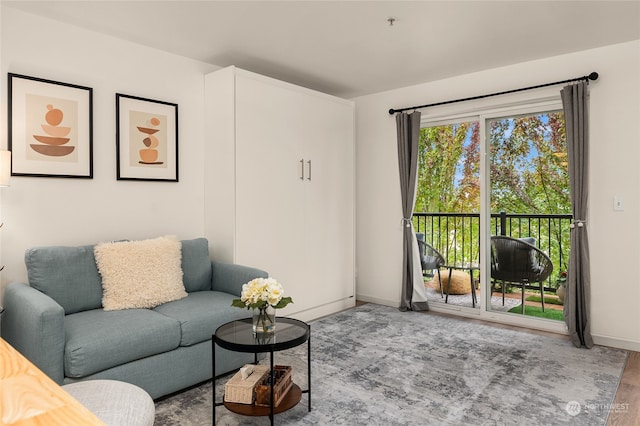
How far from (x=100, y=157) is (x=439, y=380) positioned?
116 inches

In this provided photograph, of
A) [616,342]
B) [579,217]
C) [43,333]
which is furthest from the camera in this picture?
[579,217]

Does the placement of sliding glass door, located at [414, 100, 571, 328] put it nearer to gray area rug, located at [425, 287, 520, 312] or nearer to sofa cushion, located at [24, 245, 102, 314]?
gray area rug, located at [425, 287, 520, 312]

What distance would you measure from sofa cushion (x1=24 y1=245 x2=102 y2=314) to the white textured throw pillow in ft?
0.21

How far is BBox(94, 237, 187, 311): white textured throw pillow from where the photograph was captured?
2.82 metres

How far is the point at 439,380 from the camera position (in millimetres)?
2824

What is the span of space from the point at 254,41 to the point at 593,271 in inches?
135

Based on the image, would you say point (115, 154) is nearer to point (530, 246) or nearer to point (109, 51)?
point (109, 51)

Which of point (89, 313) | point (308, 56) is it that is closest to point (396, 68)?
point (308, 56)

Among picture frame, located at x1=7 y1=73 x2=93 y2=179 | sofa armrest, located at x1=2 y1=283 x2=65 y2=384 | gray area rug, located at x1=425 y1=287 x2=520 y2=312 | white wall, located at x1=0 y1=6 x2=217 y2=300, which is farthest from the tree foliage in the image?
sofa armrest, located at x1=2 y1=283 x2=65 y2=384

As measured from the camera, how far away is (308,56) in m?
3.81

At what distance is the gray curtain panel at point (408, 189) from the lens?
15.1 ft

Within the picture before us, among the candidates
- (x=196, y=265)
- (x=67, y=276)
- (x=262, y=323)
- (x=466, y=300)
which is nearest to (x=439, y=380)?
(x=262, y=323)

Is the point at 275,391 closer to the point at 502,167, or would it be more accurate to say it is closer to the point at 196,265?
the point at 196,265

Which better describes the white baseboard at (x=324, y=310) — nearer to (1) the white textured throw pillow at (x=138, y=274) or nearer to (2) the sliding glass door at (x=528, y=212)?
(1) the white textured throw pillow at (x=138, y=274)
